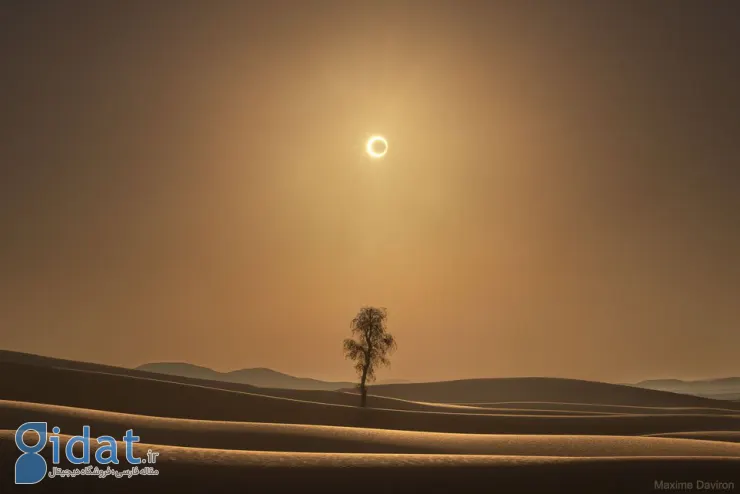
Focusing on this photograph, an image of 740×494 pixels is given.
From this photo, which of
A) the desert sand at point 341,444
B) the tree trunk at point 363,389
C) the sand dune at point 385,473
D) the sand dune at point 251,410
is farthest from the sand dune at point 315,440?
the tree trunk at point 363,389

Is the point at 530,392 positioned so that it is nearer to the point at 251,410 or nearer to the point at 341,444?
the point at 251,410

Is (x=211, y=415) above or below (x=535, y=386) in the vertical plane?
below

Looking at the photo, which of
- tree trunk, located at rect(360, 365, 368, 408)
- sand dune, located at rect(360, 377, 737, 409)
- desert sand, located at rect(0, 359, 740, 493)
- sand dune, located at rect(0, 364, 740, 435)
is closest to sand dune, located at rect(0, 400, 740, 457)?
desert sand, located at rect(0, 359, 740, 493)

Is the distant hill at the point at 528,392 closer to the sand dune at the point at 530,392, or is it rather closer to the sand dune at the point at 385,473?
the sand dune at the point at 530,392

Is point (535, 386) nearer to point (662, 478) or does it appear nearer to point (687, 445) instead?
point (687, 445)

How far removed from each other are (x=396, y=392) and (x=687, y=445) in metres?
96.0

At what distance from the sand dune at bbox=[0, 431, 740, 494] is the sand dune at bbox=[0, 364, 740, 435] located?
60.1ft

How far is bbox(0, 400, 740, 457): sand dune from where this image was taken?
72.9ft

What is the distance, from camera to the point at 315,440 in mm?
23594

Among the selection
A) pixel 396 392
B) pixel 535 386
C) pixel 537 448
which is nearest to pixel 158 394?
pixel 537 448

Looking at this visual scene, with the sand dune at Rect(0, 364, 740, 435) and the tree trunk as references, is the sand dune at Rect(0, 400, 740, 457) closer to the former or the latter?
the sand dune at Rect(0, 364, 740, 435)

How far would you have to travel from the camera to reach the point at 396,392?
118 m

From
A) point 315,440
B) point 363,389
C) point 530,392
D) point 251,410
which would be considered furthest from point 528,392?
point 315,440

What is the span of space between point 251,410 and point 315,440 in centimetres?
1285
